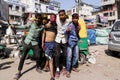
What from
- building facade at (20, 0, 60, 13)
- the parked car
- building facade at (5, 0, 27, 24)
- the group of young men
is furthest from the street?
building facade at (20, 0, 60, 13)

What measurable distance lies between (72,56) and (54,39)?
0.95 metres

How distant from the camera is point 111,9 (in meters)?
65.6

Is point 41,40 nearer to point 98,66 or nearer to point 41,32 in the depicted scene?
point 41,32

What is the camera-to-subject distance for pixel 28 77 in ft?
23.2

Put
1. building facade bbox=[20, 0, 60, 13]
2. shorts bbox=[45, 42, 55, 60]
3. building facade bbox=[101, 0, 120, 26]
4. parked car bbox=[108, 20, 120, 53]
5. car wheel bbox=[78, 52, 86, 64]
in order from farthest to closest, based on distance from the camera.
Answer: building facade bbox=[20, 0, 60, 13], building facade bbox=[101, 0, 120, 26], parked car bbox=[108, 20, 120, 53], car wheel bbox=[78, 52, 86, 64], shorts bbox=[45, 42, 55, 60]

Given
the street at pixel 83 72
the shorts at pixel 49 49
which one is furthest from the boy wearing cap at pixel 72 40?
the shorts at pixel 49 49

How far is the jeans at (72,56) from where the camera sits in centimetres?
735

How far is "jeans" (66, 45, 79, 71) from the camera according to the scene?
735 centimetres

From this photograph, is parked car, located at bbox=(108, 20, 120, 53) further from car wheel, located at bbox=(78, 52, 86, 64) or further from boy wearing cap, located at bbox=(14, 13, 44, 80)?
boy wearing cap, located at bbox=(14, 13, 44, 80)

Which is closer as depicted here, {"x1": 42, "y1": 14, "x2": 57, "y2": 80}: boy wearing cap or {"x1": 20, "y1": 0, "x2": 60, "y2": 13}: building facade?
{"x1": 42, "y1": 14, "x2": 57, "y2": 80}: boy wearing cap

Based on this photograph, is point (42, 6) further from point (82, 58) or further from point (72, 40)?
point (72, 40)

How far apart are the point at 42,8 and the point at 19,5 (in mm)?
11448

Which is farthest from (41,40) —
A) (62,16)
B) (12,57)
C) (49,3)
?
(49,3)

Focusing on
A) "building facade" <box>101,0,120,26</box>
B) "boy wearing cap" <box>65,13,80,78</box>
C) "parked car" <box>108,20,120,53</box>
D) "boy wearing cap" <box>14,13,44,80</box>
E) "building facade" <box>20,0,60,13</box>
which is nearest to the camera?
"boy wearing cap" <box>14,13,44,80</box>
